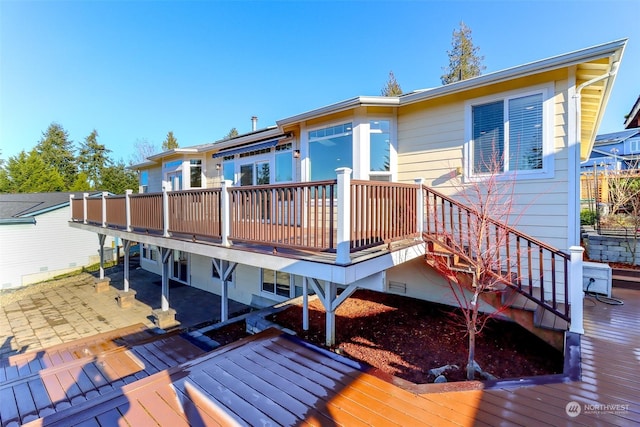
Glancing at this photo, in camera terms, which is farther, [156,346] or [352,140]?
[352,140]

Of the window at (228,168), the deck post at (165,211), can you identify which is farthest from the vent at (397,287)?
the window at (228,168)

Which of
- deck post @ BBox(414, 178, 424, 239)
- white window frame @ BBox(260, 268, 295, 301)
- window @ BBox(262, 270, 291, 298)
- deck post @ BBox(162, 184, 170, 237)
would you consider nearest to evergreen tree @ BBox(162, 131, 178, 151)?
white window frame @ BBox(260, 268, 295, 301)

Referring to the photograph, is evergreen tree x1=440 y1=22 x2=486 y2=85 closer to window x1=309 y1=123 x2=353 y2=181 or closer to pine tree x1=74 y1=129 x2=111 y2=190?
window x1=309 y1=123 x2=353 y2=181

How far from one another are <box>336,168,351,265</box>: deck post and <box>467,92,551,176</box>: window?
11.1ft

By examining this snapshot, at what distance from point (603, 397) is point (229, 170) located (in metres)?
10.6

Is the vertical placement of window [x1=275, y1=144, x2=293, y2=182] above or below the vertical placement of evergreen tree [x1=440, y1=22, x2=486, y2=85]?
below

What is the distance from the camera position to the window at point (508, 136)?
5117 millimetres

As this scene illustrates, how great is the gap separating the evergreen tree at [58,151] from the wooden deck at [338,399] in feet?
144

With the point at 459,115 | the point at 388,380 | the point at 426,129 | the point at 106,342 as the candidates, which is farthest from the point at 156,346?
the point at 459,115

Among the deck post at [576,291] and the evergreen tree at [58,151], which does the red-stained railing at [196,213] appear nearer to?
the deck post at [576,291]

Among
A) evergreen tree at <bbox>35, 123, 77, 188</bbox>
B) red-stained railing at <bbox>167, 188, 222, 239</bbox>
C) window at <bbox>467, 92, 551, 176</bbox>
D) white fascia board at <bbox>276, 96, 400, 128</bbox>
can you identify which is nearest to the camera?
window at <bbox>467, 92, 551, 176</bbox>

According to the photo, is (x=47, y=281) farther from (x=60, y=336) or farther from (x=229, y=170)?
(x=229, y=170)

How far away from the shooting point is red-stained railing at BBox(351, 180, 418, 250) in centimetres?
389

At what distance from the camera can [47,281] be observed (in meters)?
14.7
